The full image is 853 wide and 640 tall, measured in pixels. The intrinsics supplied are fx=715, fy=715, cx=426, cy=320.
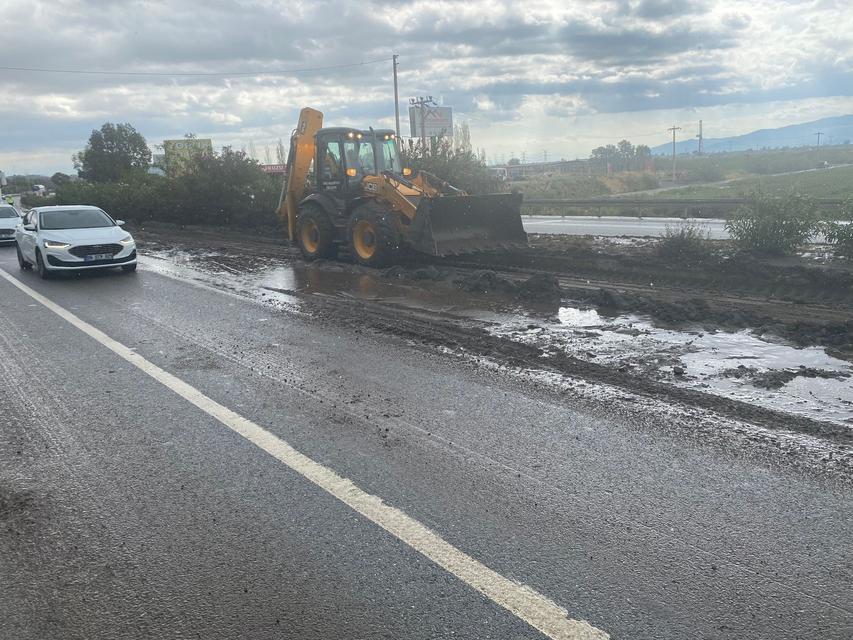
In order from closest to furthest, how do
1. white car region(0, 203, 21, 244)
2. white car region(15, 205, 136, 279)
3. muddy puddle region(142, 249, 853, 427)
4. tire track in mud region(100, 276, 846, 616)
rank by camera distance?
tire track in mud region(100, 276, 846, 616), muddy puddle region(142, 249, 853, 427), white car region(15, 205, 136, 279), white car region(0, 203, 21, 244)

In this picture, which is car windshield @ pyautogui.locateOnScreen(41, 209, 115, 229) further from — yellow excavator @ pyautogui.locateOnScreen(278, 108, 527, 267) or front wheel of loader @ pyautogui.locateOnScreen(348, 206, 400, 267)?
front wheel of loader @ pyautogui.locateOnScreen(348, 206, 400, 267)

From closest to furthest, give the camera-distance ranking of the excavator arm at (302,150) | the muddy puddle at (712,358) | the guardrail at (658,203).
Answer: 1. the muddy puddle at (712,358)
2. the excavator arm at (302,150)
3. the guardrail at (658,203)

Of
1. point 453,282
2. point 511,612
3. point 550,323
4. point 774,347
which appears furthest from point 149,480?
point 453,282

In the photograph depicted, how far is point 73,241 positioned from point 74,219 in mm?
1473

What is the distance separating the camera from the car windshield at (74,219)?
50.1 ft

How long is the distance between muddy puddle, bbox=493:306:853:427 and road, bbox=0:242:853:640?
3.34ft

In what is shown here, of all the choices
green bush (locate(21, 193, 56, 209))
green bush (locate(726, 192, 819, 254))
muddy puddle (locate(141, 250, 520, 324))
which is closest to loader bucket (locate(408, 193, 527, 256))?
muddy puddle (locate(141, 250, 520, 324))

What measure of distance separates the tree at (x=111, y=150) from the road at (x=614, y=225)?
6384 centimetres

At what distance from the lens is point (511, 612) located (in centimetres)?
327

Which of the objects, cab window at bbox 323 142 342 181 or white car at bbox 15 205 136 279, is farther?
cab window at bbox 323 142 342 181

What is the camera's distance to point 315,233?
16125 millimetres

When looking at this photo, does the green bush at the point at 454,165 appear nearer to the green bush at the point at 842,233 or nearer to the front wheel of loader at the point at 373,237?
the front wheel of loader at the point at 373,237

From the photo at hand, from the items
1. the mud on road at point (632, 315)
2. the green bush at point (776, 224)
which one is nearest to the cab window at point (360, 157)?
the mud on road at point (632, 315)

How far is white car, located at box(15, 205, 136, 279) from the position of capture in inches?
559
